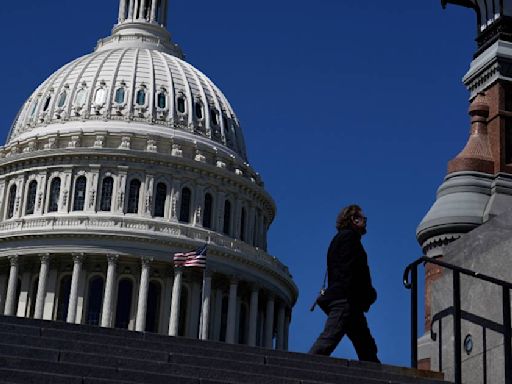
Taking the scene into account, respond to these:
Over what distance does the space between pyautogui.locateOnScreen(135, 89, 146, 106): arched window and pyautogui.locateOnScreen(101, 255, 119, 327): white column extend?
46.1ft

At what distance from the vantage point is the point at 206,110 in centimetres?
8238

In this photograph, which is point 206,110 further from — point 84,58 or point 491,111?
point 491,111

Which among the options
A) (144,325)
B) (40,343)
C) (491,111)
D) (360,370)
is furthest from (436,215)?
(144,325)

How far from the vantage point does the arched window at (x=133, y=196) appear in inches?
2950

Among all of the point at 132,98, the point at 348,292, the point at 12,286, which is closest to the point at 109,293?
the point at 12,286

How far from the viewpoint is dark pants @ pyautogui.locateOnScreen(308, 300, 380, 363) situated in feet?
41.4

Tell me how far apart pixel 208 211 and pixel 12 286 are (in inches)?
556

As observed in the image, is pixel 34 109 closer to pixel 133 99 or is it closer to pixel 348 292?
pixel 133 99

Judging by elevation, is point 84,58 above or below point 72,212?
above

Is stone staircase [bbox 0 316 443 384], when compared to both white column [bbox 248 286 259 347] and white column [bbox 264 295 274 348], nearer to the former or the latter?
white column [bbox 248 286 259 347]

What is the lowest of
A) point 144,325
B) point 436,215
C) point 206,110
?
point 436,215

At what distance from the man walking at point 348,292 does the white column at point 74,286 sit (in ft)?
190

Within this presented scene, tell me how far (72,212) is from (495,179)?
5341cm

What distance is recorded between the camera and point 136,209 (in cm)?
7481
